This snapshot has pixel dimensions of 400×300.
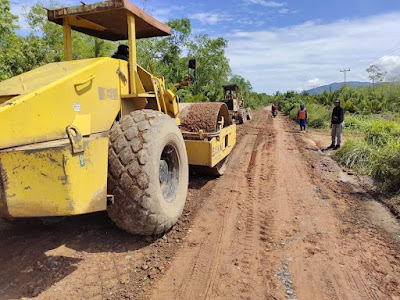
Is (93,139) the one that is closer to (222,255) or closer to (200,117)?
(222,255)

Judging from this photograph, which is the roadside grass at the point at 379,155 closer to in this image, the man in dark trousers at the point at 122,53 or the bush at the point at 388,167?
the bush at the point at 388,167

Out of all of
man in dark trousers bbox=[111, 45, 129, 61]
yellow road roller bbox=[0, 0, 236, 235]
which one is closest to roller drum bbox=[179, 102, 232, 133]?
yellow road roller bbox=[0, 0, 236, 235]

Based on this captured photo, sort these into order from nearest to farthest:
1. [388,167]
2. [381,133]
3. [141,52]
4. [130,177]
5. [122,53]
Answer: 1. [130,177]
2. [122,53]
3. [388,167]
4. [381,133]
5. [141,52]

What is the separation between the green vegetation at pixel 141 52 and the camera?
12258 mm

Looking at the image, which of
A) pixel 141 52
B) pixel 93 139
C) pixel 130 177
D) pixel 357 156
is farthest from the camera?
pixel 141 52

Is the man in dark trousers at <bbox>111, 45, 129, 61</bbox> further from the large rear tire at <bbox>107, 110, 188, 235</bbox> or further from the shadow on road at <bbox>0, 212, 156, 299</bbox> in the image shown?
the shadow on road at <bbox>0, 212, 156, 299</bbox>

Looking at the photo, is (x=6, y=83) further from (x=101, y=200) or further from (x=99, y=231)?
(x=99, y=231)

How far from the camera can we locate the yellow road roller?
232 centimetres

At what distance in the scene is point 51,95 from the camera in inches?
99.4

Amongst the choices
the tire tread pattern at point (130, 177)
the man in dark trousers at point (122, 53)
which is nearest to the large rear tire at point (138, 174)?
the tire tread pattern at point (130, 177)

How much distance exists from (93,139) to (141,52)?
89.5 ft

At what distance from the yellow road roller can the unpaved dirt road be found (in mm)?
393

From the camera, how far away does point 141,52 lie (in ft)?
92.6

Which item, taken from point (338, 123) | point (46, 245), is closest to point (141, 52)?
point (338, 123)
